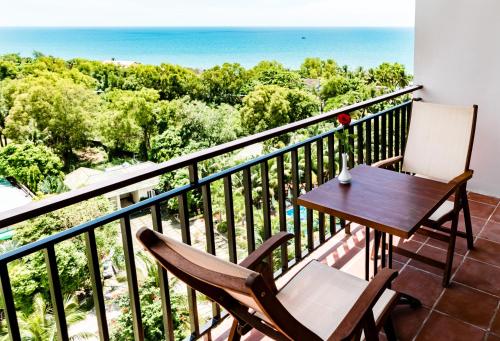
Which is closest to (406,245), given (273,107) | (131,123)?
(273,107)

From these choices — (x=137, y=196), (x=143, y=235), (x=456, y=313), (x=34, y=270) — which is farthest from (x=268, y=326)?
(x=137, y=196)

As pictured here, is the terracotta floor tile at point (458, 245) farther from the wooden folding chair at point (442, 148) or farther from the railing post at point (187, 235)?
the railing post at point (187, 235)

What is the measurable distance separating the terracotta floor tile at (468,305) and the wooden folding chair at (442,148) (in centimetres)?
31

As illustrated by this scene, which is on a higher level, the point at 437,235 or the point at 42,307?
the point at 437,235

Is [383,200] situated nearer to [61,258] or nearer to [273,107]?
[61,258]

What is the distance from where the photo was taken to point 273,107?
36.8 m

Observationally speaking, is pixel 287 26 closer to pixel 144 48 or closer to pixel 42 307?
pixel 144 48

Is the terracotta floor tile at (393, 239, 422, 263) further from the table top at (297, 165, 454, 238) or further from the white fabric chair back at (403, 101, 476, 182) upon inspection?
the table top at (297, 165, 454, 238)

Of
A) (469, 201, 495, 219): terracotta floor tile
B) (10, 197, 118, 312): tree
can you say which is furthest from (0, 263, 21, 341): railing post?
(10, 197, 118, 312): tree

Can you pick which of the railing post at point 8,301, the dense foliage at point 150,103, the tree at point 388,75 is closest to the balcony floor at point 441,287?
the railing post at point 8,301

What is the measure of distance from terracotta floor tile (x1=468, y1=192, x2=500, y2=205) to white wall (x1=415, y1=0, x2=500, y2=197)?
0.07m

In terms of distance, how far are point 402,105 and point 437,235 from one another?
139 centimetres

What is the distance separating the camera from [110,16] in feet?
194

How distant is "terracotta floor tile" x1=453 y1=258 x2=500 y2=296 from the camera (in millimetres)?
2480
